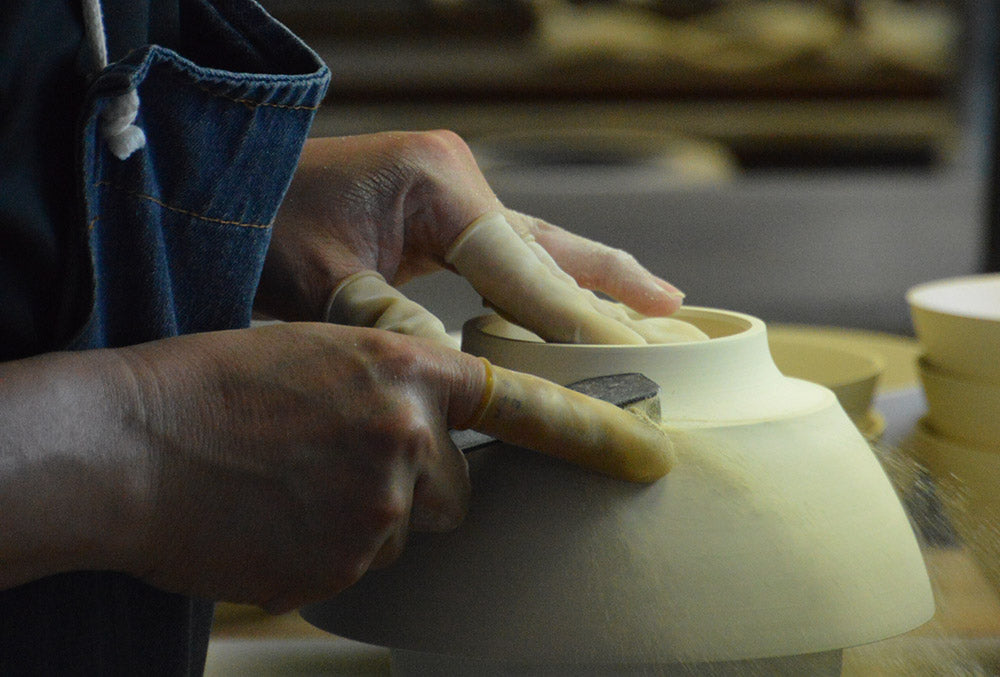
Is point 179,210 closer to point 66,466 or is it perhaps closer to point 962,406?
point 66,466

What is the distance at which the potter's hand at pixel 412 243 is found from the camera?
57cm

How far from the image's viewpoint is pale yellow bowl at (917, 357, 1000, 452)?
0.69 meters

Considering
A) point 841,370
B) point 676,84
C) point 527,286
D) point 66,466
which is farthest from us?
point 676,84

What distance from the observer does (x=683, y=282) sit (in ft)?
6.67

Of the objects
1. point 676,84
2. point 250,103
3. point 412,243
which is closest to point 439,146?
point 412,243

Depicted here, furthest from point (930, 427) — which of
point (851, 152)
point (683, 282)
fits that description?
point (851, 152)

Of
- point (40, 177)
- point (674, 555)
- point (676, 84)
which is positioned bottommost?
point (676, 84)

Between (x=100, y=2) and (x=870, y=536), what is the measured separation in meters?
0.43

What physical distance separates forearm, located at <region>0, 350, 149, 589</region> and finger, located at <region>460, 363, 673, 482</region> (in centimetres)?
15

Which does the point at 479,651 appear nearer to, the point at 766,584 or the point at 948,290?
the point at 766,584

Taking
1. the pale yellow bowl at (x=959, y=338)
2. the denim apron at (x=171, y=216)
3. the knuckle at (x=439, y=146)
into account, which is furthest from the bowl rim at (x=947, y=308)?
the denim apron at (x=171, y=216)

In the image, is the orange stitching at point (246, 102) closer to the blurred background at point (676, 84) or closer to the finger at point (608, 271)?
the finger at point (608, 271)

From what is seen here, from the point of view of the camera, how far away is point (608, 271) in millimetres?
619

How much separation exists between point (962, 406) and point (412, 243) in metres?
0.37
